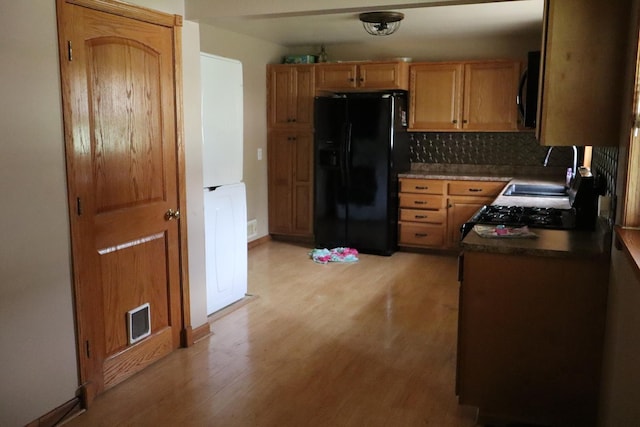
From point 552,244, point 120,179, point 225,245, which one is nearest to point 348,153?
point 225,245

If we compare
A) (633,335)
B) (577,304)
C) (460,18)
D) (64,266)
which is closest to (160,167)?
(64,266)

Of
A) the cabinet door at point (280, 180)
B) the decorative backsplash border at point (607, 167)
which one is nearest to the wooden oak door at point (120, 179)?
the decorative backsplash border at point (607, 167)

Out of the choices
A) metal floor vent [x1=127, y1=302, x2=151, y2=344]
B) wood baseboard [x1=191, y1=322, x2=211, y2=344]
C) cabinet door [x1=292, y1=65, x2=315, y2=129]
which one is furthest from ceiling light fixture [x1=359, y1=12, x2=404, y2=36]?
metal floor vent [x1=127, y1=302, x2=151, y2=344]

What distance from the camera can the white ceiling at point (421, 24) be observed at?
4.36 meters

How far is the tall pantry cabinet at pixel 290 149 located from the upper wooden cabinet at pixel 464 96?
3.81 ft

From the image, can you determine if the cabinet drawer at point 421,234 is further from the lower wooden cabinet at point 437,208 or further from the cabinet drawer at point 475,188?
the cabinet drawer at point 475,188

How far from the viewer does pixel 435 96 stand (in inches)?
228

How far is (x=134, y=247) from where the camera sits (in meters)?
2.94

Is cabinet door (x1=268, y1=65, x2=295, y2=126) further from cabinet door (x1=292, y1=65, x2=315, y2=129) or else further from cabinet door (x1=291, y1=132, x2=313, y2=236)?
cabinet door (x1=291, y1=132, x2=313, y2=236)

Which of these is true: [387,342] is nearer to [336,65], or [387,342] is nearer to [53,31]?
[53,31]

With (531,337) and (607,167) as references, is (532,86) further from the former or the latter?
(531,337)

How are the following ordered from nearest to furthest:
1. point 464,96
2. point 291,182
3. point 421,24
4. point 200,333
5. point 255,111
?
point 200,333 → point 421,24 → point 464,96 → point 255,111 → point 291,182

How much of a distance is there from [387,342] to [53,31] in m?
2.47

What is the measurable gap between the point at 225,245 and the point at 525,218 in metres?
2.07
